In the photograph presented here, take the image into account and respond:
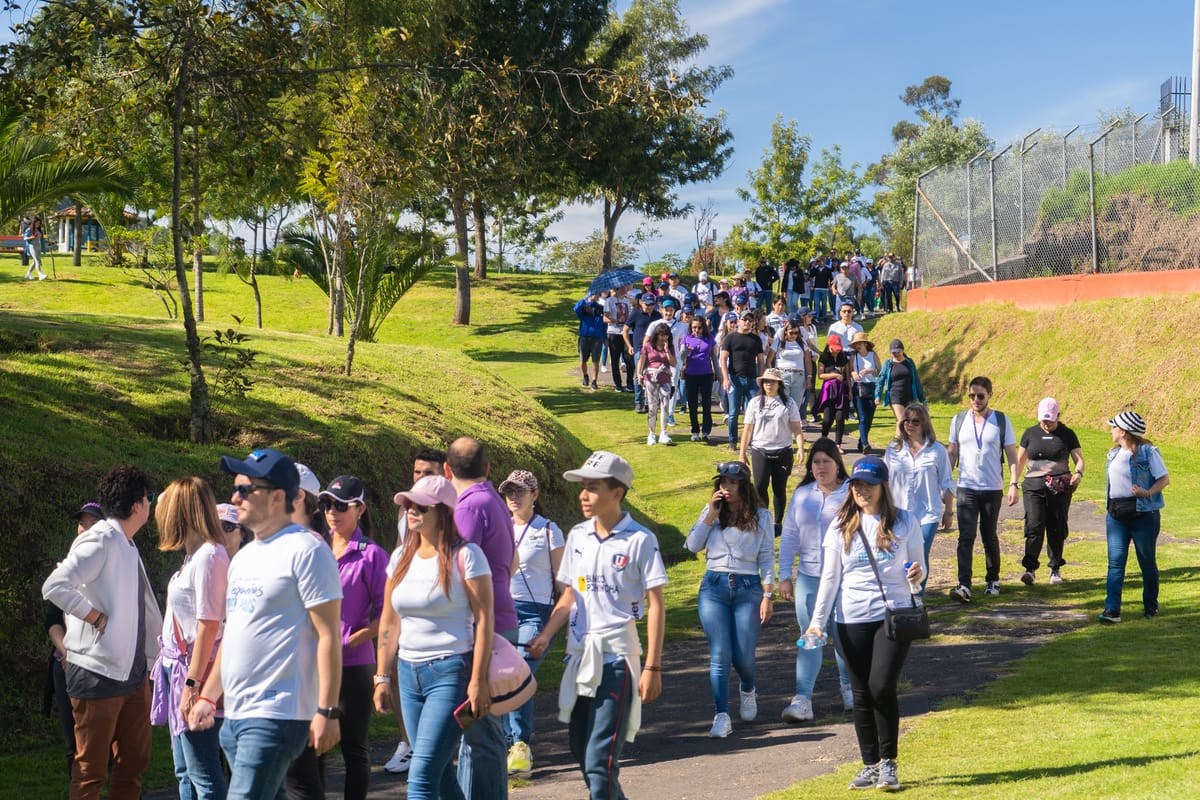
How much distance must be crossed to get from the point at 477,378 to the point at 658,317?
162 inches

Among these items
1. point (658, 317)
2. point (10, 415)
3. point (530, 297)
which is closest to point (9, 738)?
point (10, 415)

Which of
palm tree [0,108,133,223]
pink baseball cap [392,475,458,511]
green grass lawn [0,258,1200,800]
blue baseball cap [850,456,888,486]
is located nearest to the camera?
pink baseball cap [392,475,458,511]

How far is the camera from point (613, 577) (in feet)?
19.4

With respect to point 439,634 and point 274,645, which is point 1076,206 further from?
→ point 274,645

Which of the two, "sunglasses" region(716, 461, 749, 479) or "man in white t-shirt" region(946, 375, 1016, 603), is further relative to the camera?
"man in white t-shirt" region(946, 375, 1016, 603)

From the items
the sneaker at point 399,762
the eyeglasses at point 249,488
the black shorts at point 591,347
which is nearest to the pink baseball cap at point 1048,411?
the sneaker at point 399,762

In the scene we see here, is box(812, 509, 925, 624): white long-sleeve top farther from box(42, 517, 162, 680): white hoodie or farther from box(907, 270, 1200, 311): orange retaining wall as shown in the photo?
box(907, 270, 1200, 311): orange retaining wall

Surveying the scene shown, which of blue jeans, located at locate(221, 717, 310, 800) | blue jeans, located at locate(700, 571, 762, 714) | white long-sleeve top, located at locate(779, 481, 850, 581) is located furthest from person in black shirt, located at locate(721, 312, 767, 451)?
blue jeans, located at locate(221, 717, 310, 800)

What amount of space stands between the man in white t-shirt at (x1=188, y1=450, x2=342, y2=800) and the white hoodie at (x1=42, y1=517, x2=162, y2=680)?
143 cm

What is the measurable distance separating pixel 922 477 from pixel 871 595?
4.47m

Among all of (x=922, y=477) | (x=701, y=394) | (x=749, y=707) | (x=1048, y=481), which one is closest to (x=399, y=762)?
(x=749, y=707)

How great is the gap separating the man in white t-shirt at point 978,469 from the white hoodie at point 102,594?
26.1ft

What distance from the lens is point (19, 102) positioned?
1186 cm

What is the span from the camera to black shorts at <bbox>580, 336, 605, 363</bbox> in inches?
991
